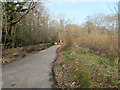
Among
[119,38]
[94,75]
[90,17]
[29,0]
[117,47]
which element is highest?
[90,17]

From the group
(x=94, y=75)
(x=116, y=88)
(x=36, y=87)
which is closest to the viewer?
(x=116, y=88)

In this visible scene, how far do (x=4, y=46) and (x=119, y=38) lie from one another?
14546mm

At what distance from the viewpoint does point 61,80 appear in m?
5.09

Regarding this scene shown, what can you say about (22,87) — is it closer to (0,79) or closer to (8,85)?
(8,85)

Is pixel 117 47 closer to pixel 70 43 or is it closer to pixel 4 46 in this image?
pixel 70 43

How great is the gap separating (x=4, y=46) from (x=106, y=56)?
1375 centimetres

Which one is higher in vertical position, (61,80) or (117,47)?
(117,47)

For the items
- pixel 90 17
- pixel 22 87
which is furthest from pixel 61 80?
pixel 90 17

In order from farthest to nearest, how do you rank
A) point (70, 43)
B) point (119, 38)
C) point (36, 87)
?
point (70, 43), point (119, 38), point (36, 87)

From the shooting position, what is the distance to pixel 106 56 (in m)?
9.93

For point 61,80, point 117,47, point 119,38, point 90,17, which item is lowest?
point 61,80

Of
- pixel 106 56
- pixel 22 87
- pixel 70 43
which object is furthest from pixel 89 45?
pixel 22 87

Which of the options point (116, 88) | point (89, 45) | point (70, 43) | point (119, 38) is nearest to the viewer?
point (116, 88)

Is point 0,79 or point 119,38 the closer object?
point 0,79
